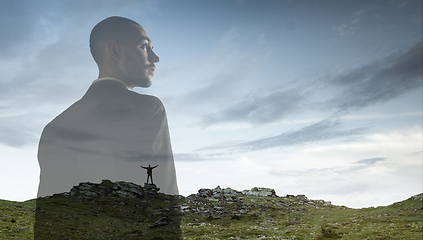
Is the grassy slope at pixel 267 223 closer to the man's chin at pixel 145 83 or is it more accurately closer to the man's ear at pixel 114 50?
the man's chin at pixel 145 83

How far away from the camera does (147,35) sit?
23172 mm

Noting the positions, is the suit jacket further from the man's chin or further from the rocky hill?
the rocky hill

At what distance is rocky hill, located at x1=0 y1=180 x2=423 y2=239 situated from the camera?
1190 inches

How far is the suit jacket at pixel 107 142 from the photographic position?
19.3 metres

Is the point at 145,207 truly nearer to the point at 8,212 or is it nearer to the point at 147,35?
the point at 8,212

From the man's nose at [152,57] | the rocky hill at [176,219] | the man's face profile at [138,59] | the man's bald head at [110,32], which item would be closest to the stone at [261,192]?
the rocky hill at [176,219]

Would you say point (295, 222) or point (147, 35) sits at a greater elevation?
point (147, 35)

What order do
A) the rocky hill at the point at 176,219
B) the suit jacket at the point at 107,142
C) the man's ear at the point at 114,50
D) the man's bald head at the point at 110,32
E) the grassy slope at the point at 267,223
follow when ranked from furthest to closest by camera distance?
the rocky hill at the point at 176,219, the grassy slope at the point at 267,223, the man's ear at the point at 114,50, the man's bald head at the point at 110,32, the suit jacket at the point at 107,142

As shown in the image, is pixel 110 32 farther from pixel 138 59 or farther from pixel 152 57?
pixel 152 57

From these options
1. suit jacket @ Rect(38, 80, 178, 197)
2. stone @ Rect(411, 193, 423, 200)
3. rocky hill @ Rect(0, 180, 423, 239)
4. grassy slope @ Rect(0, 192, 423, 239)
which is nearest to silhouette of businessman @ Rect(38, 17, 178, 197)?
suit jacket @ Rect(38, 80, 178, 197)

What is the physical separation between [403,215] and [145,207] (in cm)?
4532

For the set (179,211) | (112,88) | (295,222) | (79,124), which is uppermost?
(112,88)

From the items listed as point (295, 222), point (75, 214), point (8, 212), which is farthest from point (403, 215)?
point (8, 212)

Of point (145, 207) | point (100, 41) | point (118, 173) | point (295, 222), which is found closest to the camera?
point (118, 173)
